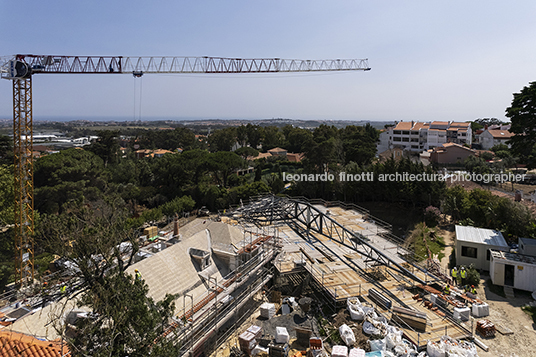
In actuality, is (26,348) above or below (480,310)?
above

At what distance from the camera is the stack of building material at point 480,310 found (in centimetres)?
1434

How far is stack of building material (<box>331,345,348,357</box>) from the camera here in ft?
37.8

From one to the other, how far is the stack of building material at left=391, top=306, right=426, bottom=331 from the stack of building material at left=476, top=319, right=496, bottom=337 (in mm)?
2249

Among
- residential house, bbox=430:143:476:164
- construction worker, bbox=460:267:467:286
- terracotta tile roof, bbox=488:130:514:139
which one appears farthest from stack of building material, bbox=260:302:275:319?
terracotta tile roof, bbox=488:130:514:139

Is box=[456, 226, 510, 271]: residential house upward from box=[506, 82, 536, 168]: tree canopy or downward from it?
downward

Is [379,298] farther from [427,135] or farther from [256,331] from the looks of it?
[427,135]

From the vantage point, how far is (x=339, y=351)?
1167 centimetres

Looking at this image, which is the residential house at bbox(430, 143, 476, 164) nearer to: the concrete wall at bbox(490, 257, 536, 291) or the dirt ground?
the concrete wall at bbox(490, 257, 536, 291)

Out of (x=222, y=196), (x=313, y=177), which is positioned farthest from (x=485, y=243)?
(x=222, y=196)

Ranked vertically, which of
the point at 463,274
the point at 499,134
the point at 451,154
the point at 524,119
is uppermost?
the point at 499,134

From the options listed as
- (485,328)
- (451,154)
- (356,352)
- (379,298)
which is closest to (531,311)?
(485,328)

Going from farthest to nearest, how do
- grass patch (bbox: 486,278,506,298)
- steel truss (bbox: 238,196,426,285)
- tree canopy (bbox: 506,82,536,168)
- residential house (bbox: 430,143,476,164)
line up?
→ residential house (bbox: 430,143,476,164) < steel truss (bbox: 238,196,426,285) < tree canopy (bbox: 506,82,536,168) < grass patch (bbox: 486,278,506,298)

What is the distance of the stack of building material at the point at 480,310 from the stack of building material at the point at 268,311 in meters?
8.74

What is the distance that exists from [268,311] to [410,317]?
239 inches
